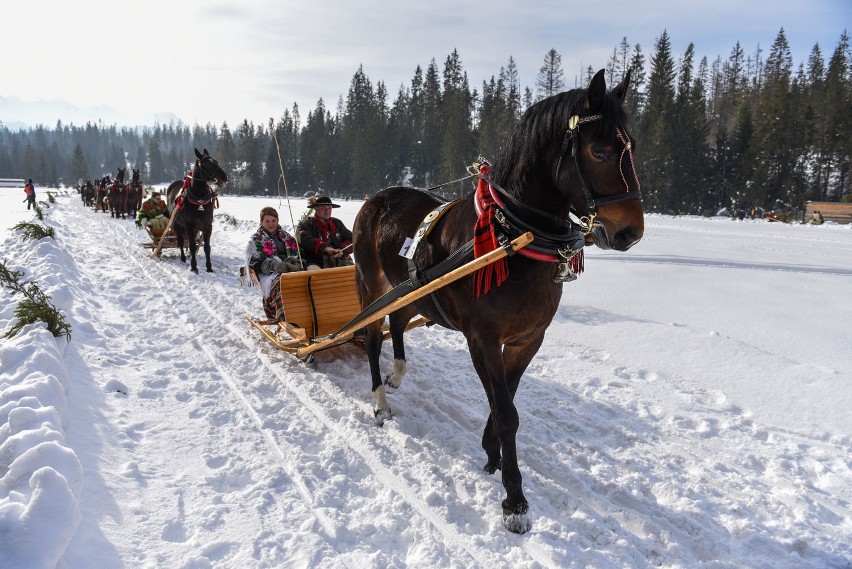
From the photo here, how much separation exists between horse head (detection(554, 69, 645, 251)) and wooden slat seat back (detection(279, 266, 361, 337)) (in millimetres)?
3411

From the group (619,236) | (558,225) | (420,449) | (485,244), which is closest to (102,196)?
(420,449)

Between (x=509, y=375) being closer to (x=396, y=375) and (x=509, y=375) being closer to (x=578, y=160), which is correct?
(x=396, y=375)

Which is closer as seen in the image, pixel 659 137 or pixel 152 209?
pixel 152 209

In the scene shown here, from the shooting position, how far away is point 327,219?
667 centimetres

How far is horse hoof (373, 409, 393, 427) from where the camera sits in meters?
4.16

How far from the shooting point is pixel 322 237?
662 centimetres

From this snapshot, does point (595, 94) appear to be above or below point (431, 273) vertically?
above

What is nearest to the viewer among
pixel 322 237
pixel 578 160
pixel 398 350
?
pixel 578 160

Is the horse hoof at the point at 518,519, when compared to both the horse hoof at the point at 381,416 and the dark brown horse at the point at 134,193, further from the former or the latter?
the dark brown horse at the point at 134,193

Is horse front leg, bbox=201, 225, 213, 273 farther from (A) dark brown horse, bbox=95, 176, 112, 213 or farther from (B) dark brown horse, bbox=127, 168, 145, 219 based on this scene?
(A) dark brown horse, bbox=95, 176, 112, 213

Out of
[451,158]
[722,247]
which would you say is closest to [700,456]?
[722,247]

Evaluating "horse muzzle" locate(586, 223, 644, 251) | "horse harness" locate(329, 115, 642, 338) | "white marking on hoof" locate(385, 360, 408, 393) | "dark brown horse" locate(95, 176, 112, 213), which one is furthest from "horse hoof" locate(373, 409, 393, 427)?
"dark brown horse" locate(95, 176, 112, 213)

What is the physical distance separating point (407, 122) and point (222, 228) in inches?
2189

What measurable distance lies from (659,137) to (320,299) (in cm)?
4314
